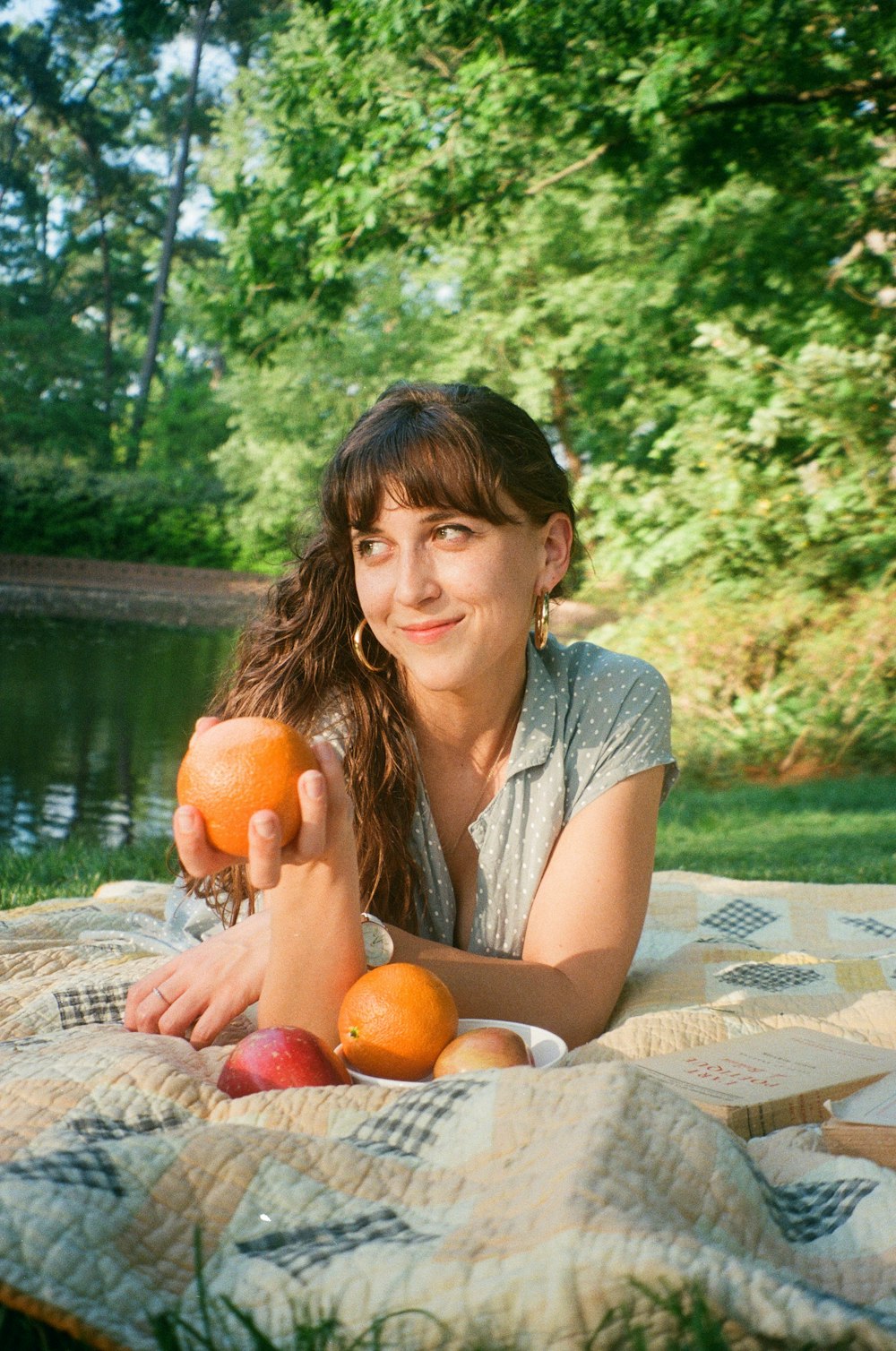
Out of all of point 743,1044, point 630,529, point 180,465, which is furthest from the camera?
point 180,465

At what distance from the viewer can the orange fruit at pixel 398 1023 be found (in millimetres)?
2170

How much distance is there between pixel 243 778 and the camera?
2061 mm

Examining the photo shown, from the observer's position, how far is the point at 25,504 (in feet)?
97.7

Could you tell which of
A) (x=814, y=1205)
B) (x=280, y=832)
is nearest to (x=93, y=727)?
(x=280, y=832)

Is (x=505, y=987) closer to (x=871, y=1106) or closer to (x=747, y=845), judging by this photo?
(x=871, y=1106)

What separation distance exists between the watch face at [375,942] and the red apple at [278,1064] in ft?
1.21

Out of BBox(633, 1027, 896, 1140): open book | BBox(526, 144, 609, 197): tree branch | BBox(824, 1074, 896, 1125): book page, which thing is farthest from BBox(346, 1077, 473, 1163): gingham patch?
BBox(526, 144, 609, 197): tree branch

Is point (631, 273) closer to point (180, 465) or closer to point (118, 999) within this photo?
point (118, 999)

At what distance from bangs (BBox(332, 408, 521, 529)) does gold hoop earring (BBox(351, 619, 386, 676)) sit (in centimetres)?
38

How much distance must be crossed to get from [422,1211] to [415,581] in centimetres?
137

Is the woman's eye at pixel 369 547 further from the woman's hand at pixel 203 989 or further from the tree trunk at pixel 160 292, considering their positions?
the tree trunk at pixel 160 292

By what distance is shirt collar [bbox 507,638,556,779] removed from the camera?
296 cm

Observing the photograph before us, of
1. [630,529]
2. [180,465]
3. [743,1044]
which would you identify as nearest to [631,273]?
[630,529]

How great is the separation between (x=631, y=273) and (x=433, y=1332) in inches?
576
